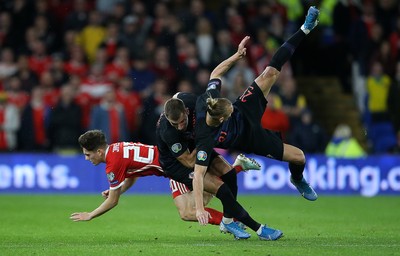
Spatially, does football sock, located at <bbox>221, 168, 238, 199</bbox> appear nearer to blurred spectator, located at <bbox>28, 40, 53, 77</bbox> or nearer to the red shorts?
the red shorts

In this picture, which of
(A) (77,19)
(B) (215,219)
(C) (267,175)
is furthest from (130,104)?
(B) (215,219)

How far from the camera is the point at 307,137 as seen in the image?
2000 cm

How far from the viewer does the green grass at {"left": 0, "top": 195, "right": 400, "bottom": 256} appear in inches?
420

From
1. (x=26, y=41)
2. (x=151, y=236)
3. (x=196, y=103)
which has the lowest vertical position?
(x=151, y=236)

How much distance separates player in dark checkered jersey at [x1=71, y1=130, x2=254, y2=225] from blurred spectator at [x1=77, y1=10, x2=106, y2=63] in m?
9.31

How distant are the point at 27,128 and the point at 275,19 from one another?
586cm

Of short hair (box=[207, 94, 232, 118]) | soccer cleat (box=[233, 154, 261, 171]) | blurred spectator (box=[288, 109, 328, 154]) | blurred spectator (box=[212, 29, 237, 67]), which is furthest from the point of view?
blurred spectator (box=[212, 29, 237, 67])

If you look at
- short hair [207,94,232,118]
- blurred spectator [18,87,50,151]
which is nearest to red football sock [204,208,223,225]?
short hair [207,94,232,118]

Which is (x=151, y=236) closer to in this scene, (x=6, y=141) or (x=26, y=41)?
(x=6, y=141)

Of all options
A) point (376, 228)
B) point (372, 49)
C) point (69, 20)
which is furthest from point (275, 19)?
point (376, 228)

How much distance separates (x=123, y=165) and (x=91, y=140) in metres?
0.47

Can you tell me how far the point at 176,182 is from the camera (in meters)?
11.9

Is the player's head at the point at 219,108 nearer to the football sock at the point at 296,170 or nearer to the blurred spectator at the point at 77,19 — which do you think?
the football sock at the point at 296,170

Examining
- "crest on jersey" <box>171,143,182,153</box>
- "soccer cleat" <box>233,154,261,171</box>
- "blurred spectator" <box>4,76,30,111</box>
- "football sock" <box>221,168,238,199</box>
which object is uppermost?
"blurred spectator" <box>4,76,30,111</box>
